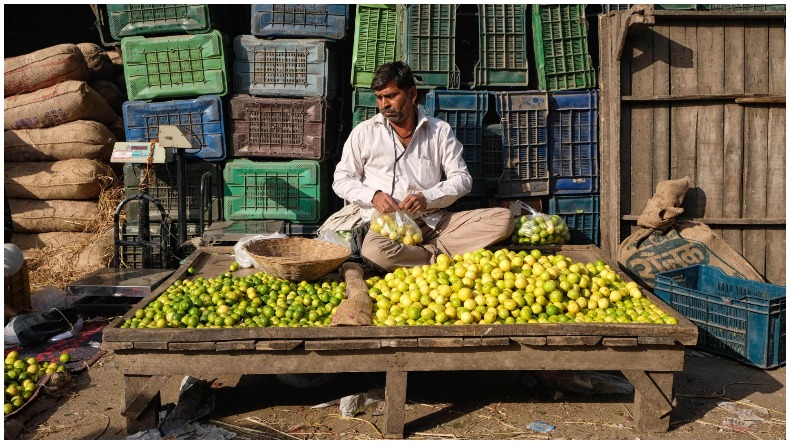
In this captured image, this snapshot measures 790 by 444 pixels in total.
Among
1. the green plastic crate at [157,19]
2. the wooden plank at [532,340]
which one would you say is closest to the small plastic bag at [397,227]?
the wooden plank at [532,340]

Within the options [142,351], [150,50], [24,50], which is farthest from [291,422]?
[24,50]

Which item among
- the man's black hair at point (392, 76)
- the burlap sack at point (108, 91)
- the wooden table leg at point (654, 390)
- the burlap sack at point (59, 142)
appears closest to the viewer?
the wooden table leg at point (654, 390)

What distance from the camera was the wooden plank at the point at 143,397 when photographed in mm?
3502

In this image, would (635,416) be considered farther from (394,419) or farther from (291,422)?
(291,422)

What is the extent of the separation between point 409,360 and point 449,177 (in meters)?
2.31

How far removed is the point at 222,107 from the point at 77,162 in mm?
1572

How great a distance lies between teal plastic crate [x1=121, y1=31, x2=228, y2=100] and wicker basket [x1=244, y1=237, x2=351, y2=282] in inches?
81.9

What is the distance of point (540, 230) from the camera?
5734 mm

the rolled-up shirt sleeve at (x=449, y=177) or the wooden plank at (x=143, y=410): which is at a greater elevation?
the rolled-up shirt sleeve at (x=449, y=177)

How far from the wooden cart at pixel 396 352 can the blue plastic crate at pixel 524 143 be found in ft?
9.34

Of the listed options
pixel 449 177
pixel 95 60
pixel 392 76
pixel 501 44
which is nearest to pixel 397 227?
pixel 449 177

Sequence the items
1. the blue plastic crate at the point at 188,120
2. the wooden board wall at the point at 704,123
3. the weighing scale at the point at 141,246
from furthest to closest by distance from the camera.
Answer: the blue plastic crate at the point at 188,120 → the wooden board wall at the point at 704,123 → the weighing scale at the point at 141,246

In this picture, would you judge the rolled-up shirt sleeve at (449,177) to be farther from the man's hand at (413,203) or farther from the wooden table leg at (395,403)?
the wooden table leg at (395,403)

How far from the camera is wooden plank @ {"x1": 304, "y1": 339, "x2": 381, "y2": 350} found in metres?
3.46
